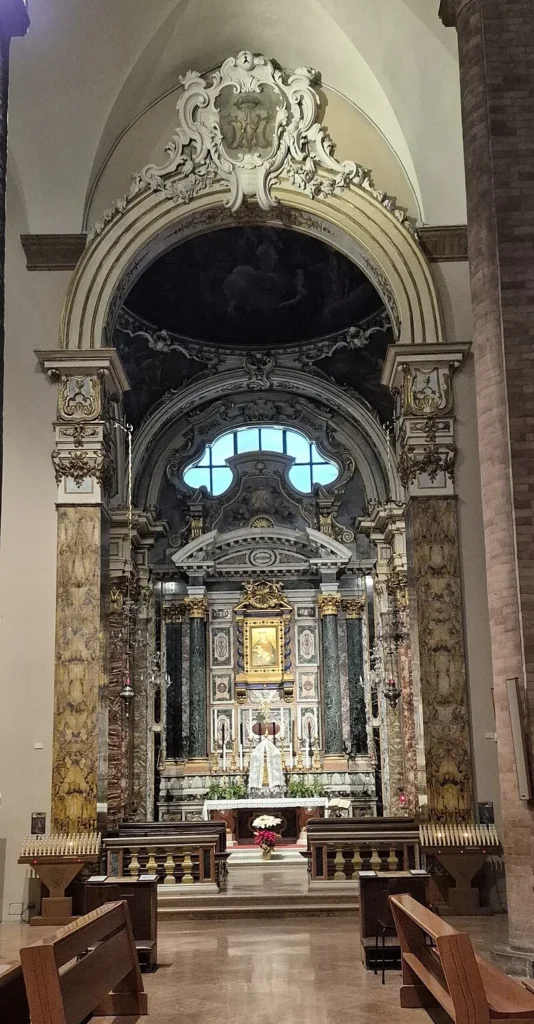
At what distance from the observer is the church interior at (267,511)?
830 cm

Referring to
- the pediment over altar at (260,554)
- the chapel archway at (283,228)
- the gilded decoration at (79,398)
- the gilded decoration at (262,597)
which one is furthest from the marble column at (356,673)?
the gilded decoration at (79,398)

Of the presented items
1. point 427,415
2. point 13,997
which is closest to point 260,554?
point 427,415

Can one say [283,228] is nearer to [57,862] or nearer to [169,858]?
[169,858]

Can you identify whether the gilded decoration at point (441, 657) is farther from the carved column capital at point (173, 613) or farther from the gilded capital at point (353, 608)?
the carved column capital at point (173, 613)

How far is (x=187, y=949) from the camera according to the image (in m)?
9.79

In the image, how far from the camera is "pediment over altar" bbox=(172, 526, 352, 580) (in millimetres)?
21844

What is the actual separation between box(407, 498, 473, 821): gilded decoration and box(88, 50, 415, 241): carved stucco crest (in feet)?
14.6

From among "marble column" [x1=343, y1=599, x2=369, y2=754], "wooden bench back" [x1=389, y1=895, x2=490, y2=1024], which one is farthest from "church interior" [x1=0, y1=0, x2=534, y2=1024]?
"marble column" [x1=343, y1=599, x2=369, y2=754]

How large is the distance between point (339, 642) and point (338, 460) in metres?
3.72

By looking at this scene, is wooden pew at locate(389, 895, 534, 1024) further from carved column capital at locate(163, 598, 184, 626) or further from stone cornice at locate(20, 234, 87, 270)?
carved column capital at locate(163, 598, 184, 626)

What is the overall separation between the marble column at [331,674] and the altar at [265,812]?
1.64 metres

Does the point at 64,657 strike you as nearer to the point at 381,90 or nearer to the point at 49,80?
the point at 49,80

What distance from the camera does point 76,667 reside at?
12.4m

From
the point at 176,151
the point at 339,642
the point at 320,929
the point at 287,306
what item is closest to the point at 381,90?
the point at 176,151
